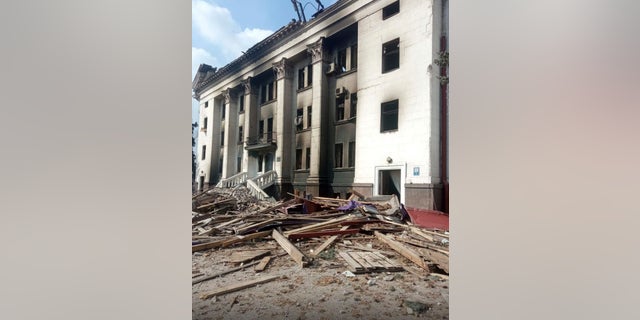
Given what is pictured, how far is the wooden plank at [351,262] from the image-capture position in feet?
9.97

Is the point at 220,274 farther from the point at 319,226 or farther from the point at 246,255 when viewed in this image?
the point at 319,226

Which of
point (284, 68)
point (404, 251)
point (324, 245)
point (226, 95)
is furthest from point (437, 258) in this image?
point (226, 95)

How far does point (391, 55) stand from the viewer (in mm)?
3299

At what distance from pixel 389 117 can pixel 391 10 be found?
3.72 ft

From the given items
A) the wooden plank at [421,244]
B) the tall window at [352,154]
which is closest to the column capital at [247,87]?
the tall window at [352,154]

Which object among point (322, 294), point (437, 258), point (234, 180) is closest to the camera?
point (322, 294)

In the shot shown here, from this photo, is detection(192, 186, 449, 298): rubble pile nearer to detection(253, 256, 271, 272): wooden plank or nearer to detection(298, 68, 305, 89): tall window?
detection(253, 256, 271, 272): wooden plank

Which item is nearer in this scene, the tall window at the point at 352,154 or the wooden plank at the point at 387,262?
the wooden plank at the point at 387,262

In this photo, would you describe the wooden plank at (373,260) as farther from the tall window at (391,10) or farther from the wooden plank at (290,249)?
the tall window at (391,10)

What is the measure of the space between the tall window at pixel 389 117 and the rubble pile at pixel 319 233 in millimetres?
735
